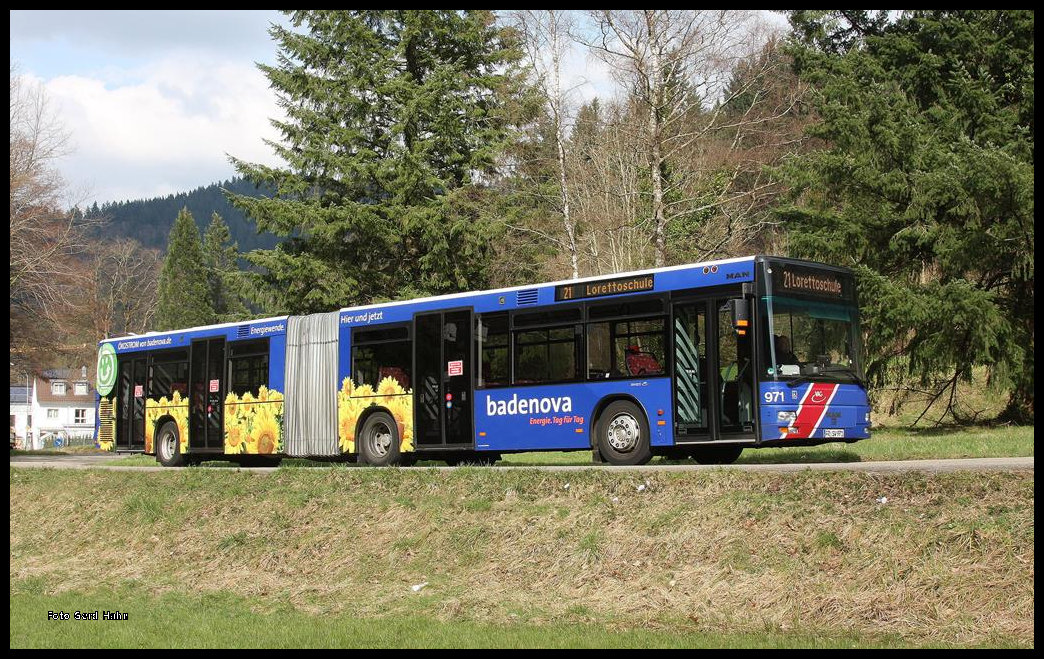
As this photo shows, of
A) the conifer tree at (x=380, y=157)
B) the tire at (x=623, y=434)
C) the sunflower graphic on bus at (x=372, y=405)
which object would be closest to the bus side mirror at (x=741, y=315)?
the tire at (x=623, y=434)

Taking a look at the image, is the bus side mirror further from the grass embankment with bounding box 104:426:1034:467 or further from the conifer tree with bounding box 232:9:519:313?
the conifer tree with bounding box 232:9:519:313

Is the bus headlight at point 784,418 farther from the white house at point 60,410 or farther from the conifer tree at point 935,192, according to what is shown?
the white house at point 60,410

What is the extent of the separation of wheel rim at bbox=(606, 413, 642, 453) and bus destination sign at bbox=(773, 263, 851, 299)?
290 cm

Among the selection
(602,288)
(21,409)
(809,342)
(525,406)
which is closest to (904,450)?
(809,342)

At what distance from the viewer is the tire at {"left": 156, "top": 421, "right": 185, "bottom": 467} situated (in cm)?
2577

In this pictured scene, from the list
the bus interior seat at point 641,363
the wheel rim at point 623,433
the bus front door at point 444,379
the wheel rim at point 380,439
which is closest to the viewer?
the bus interior seat at point 641,363

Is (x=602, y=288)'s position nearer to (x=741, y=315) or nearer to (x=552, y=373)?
(x=552, y=373)

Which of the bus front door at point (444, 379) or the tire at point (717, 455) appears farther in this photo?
the bus front door at point (444, 379)

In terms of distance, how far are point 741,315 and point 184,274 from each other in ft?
317

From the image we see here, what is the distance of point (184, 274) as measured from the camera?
107 m

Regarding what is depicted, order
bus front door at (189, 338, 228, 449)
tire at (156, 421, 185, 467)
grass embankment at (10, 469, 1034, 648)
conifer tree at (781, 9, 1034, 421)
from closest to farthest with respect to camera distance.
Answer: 1. grass embankment at (10, 469, 1034, 648)
2. conifer tree at (781, 9, 1034, 421)
3. bus front door at (189, 338, 228, 449)
4. tire at (156, 421, 185, 467)

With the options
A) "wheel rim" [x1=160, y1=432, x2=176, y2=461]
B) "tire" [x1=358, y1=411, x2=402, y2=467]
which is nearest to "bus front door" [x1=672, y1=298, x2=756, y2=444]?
"tire" [x1=358, y1=411, x2=402, y2=467]

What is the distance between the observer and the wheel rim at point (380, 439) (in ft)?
70.0

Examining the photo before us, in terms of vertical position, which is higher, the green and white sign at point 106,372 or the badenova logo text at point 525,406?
the green and white sign at point 106,372
